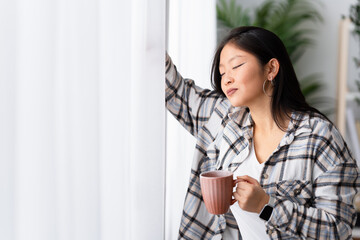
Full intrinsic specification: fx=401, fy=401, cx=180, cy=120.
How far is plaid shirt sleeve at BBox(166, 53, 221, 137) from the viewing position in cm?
114

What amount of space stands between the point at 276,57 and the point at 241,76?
13cm

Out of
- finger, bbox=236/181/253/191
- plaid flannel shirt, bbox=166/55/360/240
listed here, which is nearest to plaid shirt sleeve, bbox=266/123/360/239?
plaid flannel shirt, bbox=166/55/360/240

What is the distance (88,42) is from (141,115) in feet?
0.71

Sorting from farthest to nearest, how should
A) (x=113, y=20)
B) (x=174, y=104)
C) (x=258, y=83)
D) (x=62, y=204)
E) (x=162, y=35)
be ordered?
(x=174, y=104), (x=258, y=83), (x=162, y=35), (x=113, y=20), (x=62, y=204)

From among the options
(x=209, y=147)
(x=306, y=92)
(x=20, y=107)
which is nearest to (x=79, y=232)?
(x=20, y=107)

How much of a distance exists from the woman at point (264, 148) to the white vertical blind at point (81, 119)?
23 cm

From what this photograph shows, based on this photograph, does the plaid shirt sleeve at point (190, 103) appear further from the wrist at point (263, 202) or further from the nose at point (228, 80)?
the wrist at point (263, 202)

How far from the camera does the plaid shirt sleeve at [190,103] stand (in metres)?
1.14

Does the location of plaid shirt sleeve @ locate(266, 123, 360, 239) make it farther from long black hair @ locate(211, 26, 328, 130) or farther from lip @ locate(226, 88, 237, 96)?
lip @ locate(226, 88, 237, 96)

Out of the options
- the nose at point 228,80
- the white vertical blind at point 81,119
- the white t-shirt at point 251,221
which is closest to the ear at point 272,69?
the nose at point 228,80

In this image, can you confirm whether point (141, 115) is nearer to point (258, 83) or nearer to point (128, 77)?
point (128, 77)

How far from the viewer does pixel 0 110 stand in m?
0.47

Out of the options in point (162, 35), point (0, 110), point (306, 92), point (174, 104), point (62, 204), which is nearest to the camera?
point (0, 110)

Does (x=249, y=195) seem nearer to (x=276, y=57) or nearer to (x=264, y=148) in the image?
(x=264, y=148)
